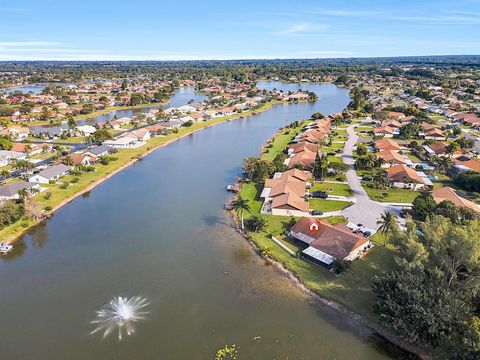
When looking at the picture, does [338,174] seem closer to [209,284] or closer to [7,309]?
[209,284]

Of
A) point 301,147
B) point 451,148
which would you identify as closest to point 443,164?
point 451,148

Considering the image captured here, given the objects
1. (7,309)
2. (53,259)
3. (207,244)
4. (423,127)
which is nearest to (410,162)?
(423,127)

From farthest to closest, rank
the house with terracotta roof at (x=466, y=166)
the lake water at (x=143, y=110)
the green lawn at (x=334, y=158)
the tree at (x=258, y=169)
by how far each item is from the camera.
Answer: the lake water at (x=143, y=110) < the green lawn at (x=334, y=158) < the house with terracotta roof at (x=466, y=166) < the tree at (x=258, y=169)

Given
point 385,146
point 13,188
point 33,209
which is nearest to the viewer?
point 33,209

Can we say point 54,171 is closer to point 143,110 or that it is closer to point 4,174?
point 4,174

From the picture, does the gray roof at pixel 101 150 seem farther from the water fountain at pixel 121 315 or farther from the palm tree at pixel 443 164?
the palm tree at pixel 443 164

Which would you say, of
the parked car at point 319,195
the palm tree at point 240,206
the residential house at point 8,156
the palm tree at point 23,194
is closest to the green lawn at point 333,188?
the parked car at point 319,195

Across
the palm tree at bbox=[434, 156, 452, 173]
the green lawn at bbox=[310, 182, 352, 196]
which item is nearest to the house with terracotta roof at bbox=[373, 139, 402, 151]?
the palm tree at bbox=[434, 156, 452, 173]
